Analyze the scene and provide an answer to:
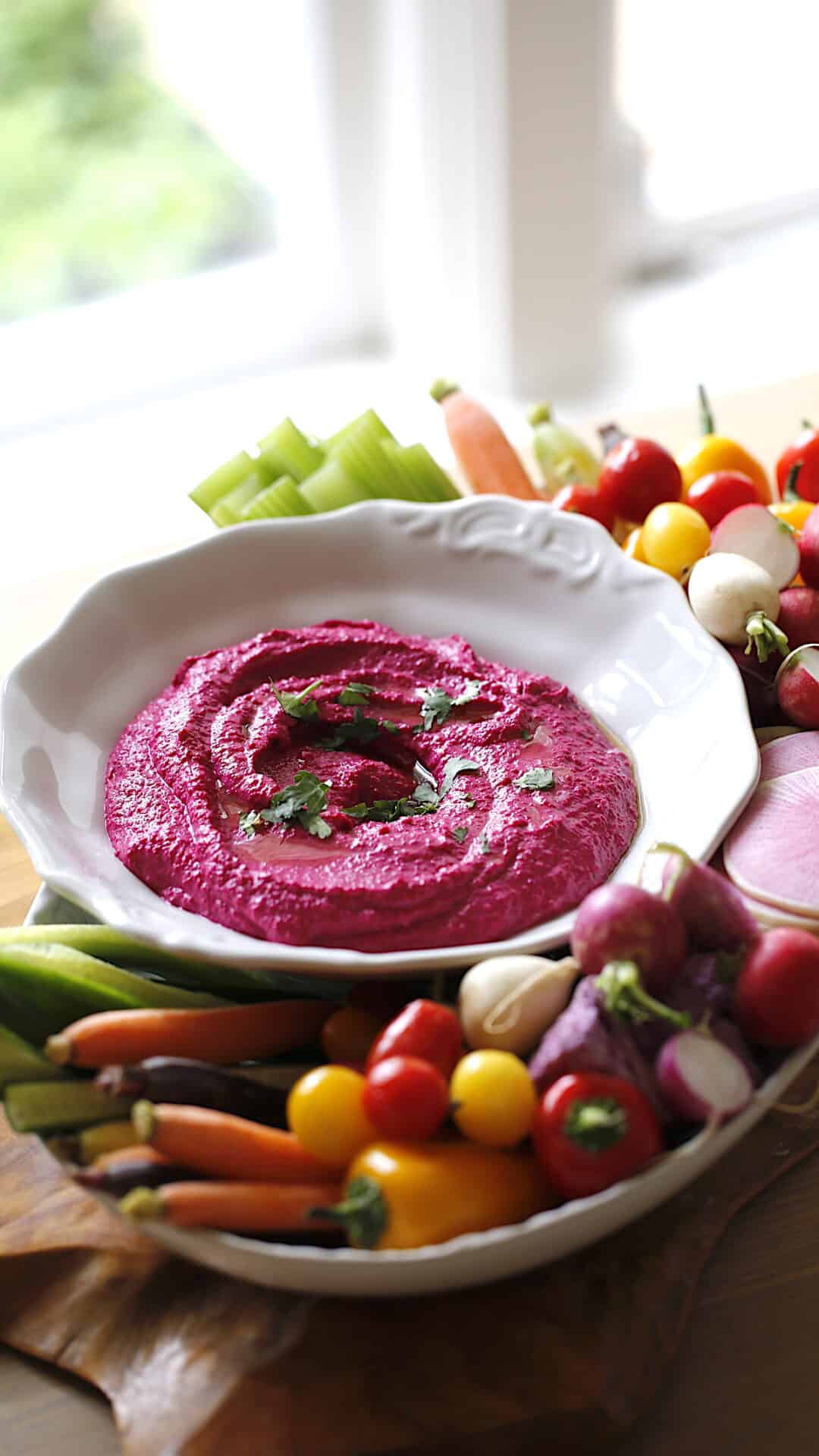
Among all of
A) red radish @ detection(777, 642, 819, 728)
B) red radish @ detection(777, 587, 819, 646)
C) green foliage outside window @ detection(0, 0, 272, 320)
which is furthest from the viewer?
green foliage outside window @ detection(0, 0, 272, 320)

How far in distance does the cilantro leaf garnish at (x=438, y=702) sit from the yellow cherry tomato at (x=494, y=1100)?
2.16ft

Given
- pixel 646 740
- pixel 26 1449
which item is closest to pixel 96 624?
pixel 646 740

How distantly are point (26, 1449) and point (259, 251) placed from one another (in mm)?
3224

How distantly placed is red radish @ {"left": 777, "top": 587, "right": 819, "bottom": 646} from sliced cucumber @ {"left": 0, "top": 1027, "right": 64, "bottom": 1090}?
1.06 metres

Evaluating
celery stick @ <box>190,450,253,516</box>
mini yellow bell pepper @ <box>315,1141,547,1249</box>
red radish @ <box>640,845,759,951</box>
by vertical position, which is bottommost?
mini yellow bell pepper @ <box>315,1141,547,1249</box>

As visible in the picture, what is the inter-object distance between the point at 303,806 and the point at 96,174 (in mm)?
2603

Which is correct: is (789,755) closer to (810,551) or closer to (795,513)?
(810,551)

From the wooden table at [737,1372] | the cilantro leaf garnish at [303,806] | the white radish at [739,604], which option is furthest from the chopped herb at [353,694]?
the wooden table at [737,1372]

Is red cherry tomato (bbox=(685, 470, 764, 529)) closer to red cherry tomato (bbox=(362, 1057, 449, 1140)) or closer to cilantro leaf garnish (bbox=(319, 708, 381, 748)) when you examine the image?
cilantro leaf garnish (bbox=(319, 708, 381, 748))

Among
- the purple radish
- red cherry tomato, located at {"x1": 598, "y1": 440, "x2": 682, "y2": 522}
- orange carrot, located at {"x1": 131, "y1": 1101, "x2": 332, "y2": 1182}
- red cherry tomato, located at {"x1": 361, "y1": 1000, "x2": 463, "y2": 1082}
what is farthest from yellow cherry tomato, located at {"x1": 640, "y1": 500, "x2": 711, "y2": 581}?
orange carrot, located at {"x1": 131, "y1": 1101, "x2": 332, "y2": 1182}

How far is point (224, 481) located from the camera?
240cm

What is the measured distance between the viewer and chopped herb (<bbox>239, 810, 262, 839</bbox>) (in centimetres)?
177

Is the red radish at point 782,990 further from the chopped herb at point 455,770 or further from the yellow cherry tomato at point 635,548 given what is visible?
the yellow cherry tomato at point 635,548

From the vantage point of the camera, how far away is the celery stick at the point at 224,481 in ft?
7.86
